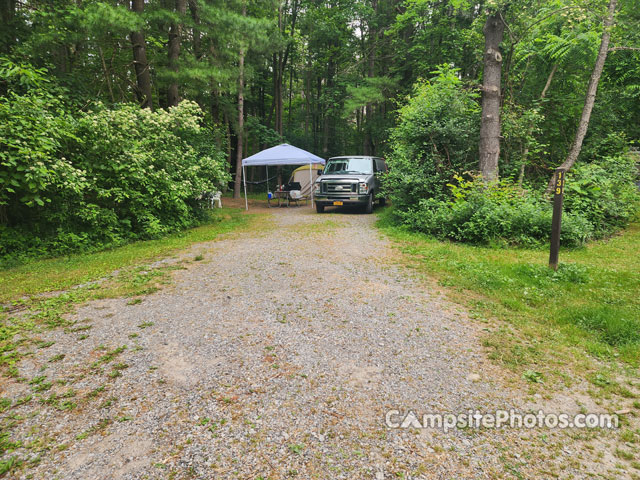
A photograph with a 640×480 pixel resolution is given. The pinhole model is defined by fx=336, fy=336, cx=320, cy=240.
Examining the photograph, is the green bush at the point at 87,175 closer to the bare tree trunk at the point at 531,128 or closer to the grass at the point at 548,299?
the grass at the point at 548,299

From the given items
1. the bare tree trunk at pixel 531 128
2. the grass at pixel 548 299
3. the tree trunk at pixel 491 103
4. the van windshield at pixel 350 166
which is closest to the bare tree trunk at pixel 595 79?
the bare tree trunk at pixel 531 128

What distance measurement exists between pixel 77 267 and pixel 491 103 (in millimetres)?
9871

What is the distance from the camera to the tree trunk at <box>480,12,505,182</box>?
28.1 ft

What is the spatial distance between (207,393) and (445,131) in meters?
8.72

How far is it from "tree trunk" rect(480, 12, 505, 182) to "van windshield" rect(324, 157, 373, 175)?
5.11 meters

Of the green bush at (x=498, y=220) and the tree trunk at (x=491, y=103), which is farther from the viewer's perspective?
the tree trunk at (x=491, y=103)

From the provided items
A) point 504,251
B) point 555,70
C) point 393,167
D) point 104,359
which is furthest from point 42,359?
point 555,70

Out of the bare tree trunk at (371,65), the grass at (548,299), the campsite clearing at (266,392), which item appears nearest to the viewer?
the campsite clearing at (266,392)

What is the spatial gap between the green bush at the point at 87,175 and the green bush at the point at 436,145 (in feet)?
19.2

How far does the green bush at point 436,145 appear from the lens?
9.04 metres

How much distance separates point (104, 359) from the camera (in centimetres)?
297

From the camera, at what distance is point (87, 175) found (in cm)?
700

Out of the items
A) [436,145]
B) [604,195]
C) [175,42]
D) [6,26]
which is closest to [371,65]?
[175,42]

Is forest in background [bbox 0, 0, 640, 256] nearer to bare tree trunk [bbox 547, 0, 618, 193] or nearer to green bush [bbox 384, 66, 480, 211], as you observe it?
green bush [bbox 384, 66, 480, 211]
